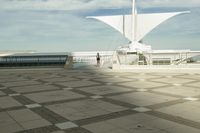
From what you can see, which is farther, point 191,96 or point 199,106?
point 191,96

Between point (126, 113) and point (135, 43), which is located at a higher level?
point (135, 43)

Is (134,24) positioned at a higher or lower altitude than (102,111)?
higher

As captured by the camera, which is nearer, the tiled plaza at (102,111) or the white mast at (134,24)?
the tiled plaza at (102,111)

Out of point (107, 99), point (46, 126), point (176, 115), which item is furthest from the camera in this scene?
point (107, 99)

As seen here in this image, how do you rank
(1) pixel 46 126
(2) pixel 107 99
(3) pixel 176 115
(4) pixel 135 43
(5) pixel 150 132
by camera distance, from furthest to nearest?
1. (4) pixel 135 43
2. (2) pixel 107 99
3. (3) pixel 176 115
4. (1) pixel 46 126
5. (5) pixel 150 132

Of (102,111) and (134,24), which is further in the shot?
(134,24)

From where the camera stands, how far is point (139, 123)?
19.5 ft

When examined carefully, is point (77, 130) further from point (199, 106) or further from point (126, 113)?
point (199, 106)

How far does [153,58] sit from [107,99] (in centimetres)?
1310

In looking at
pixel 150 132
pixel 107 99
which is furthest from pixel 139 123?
pixel 107 99

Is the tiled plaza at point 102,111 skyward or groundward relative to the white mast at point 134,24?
groundward

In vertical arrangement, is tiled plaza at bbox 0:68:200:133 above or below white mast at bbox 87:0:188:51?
below

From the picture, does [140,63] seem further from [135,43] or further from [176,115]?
[135,43]

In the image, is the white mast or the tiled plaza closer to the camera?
the tiled plaza
